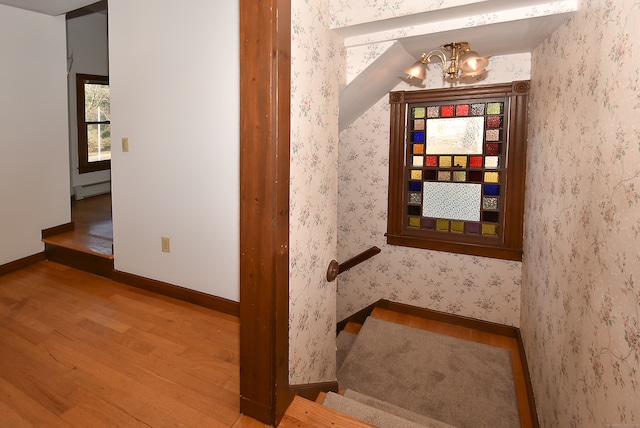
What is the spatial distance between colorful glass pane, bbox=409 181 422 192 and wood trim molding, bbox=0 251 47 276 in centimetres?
337

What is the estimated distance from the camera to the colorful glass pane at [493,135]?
10.0ft

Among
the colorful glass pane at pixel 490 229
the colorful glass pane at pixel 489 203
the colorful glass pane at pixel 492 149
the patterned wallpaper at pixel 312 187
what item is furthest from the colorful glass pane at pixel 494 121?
the patterned wallpaper at pixel 312 187

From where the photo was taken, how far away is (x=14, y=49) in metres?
2.97

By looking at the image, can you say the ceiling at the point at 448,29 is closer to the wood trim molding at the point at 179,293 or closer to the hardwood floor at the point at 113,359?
the wood trim molding at the point at 179,293

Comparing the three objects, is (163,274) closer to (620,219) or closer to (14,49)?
(14,49)

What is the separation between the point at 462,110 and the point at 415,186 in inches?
29.5

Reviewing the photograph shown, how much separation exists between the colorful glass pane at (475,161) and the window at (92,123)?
4659 millimetres

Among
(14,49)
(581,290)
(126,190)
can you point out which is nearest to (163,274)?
(126,190)

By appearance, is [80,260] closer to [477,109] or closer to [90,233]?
[90,233]

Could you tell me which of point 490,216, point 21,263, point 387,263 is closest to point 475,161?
point 490,216

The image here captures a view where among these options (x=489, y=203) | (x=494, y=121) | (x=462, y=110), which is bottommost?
(x=489, y=203)

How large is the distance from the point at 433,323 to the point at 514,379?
0.84m

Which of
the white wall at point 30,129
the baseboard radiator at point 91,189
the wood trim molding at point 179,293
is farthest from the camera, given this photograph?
the baseboard radiator at point 91,189

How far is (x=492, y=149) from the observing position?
10.1 feet
